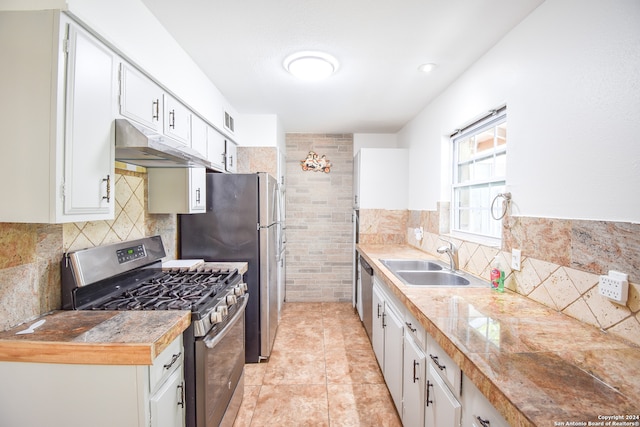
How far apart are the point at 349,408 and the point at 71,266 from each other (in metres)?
1.96

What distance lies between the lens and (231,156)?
3.17 metres

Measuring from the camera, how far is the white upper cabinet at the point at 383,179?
3.70 m

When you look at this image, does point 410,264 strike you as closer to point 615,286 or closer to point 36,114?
point 615,286

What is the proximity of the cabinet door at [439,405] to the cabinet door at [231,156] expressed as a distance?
2.59 m

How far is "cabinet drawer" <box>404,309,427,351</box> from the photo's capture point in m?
1.44

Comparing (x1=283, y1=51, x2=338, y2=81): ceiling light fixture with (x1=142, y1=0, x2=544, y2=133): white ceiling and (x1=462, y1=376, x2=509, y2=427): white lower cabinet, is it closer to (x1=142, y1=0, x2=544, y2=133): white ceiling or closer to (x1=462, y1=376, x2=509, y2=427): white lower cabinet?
(x1=142, y1=0, x2=544, y2=133): white ceiling

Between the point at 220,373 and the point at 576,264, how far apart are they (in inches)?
73.8

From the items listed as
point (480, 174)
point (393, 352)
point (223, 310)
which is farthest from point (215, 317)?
point (480, 174)

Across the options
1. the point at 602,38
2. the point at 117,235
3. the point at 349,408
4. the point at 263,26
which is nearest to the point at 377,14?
the point at 263,26

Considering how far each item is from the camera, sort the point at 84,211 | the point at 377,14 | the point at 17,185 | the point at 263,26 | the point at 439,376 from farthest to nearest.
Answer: the point at 263,26
the point at 377,14
the point at 439,376
the point at 84,211
the point at 17,185

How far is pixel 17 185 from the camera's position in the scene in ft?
3.47

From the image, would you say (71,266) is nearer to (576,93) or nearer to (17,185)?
(17,185)

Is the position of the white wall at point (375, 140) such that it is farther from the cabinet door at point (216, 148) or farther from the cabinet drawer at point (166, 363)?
the cabinet drawer at point (166, 363)

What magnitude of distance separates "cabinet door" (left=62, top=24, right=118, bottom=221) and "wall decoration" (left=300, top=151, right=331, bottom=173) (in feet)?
9.99
